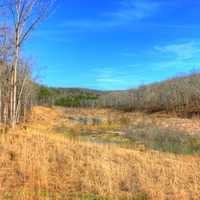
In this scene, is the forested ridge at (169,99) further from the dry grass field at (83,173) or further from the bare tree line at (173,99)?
the dry grass field at (83,173)

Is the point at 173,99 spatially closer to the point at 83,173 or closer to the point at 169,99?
the point at 169,99

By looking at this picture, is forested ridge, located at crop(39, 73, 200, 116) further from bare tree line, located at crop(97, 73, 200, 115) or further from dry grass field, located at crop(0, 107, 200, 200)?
dry grass field, located at crop(0, 107, 200, 200)

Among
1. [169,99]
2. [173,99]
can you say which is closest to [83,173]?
→ [173,99]

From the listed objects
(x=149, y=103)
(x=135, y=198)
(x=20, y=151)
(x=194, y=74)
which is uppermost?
(x=194, y=74)

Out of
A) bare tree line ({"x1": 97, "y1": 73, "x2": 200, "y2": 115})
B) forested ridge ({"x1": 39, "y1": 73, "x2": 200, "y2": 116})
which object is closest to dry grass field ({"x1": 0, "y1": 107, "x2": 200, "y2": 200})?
forested ridge ({"x1": 39, "y1": 73, "x2": 200, "y2": 116})

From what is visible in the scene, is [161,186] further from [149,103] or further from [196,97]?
[149,103]

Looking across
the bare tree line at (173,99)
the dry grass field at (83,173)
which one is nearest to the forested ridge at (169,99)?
the bare tree line at (173,99)

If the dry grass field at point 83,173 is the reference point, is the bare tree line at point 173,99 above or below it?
above

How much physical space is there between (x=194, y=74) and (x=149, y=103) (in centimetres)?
786

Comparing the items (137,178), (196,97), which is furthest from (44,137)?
(196,97)

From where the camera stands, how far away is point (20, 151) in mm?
7527

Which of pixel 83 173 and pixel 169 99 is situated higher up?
pixel 169 99

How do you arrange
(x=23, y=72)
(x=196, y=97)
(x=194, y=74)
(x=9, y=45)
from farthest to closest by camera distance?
(x=194, y=74)
(x=196, y=97)
(x=23, y=72)
(x=9, y=45)

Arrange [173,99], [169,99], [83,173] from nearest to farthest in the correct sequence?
[83,173] < [173,99] < [169,99]
